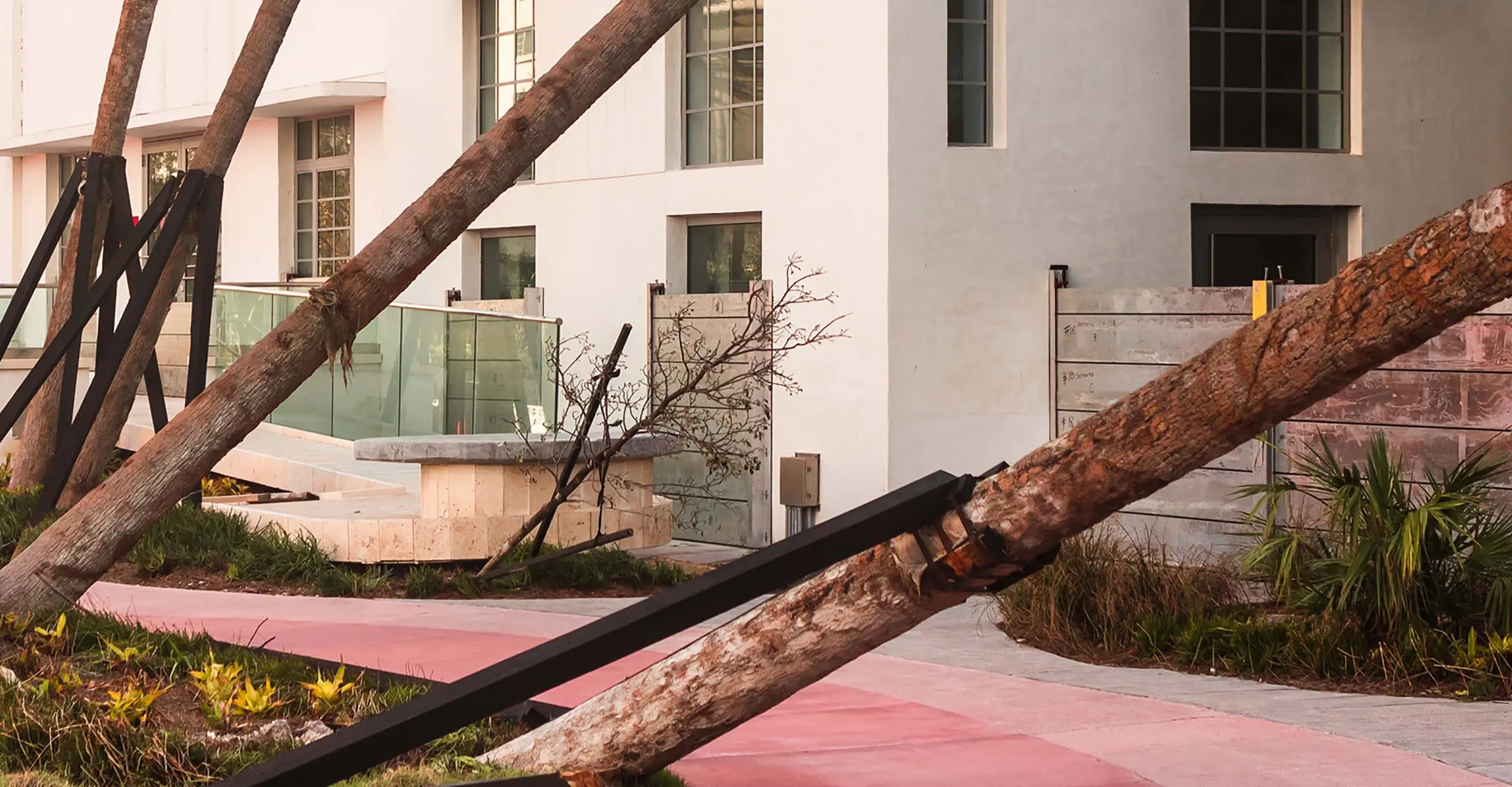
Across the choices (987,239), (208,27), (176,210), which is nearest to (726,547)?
(987,239)

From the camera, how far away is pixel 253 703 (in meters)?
6.40

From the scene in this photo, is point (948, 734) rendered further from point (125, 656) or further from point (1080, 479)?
point (125, 656)

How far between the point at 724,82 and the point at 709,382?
3002mm

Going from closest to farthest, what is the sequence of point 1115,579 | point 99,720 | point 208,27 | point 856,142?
point 99,720 < point 1115,579 < point 856,142 < point 208,27

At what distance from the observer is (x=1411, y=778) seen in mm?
6465

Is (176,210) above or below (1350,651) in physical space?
above

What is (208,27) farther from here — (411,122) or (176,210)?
(176,210)

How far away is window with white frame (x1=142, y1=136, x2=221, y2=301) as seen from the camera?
81.8 ft

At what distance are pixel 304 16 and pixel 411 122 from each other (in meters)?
3.53

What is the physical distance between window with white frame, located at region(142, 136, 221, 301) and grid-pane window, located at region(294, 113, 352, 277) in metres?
2.17

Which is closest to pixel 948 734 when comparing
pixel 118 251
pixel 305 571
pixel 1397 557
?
pixel 1397 557

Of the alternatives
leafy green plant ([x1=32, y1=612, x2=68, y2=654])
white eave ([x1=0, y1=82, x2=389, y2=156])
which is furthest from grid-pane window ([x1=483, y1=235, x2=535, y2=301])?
leafy green plant ([x1=32, y1=612, x2=68, y2=654])

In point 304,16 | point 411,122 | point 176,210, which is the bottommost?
point 176,210

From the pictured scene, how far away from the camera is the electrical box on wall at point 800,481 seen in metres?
15.6
